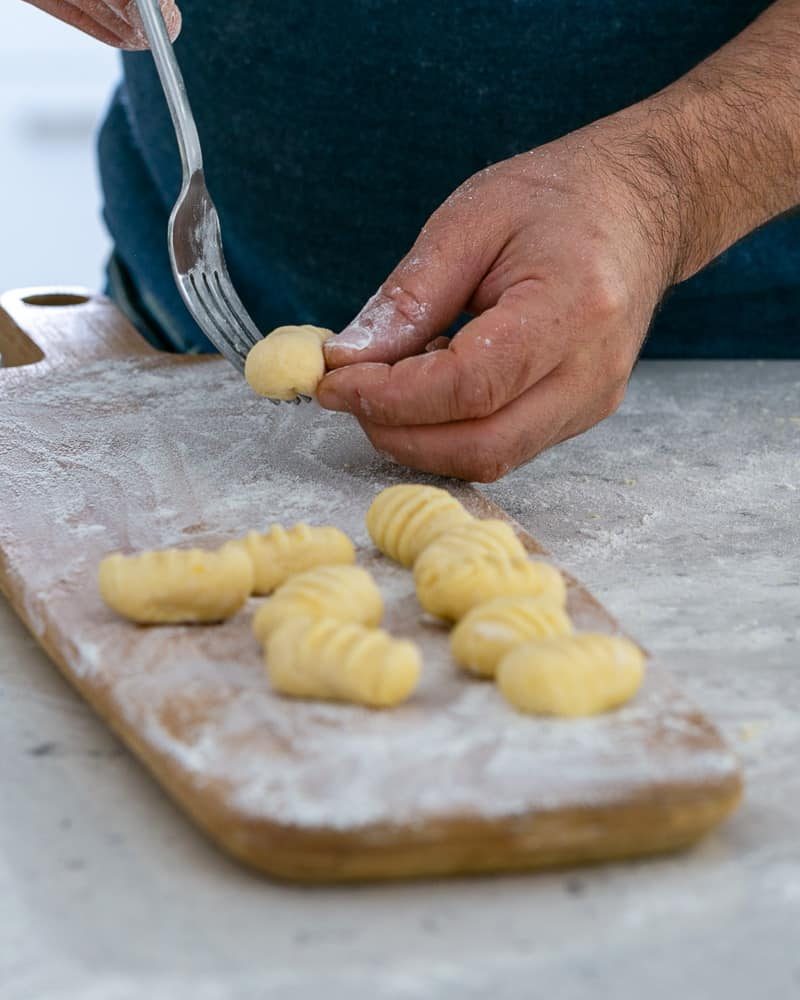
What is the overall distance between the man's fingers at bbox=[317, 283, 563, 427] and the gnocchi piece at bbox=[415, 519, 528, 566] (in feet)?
0.74

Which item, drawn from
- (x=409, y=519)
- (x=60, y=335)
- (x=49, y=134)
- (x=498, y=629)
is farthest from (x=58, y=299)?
(x=49, y=134)

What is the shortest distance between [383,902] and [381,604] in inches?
11.1

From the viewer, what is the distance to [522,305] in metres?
1.29

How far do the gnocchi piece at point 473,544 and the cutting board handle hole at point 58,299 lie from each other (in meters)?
1.14

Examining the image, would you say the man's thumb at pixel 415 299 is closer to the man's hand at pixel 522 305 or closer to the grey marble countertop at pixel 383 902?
the man's hand at pixel 522 305

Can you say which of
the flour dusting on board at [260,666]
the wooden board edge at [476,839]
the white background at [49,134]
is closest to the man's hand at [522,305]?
the flour dusting on board at [260,666]

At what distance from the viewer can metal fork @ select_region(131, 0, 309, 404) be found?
4.89 feet

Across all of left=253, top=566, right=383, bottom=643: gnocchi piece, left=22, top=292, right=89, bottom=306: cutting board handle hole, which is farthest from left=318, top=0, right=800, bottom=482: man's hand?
left=22, top=292, right=89, bottom=306: cutting board handle hole

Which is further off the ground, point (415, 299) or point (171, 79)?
point (171, 79)

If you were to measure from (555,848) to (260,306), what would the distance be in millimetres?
1379

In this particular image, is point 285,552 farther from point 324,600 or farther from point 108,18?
point 108,18

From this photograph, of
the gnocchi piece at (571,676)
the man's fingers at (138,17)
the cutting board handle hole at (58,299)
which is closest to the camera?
the gnocchi piece at (571,676)

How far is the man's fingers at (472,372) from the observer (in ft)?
4.18

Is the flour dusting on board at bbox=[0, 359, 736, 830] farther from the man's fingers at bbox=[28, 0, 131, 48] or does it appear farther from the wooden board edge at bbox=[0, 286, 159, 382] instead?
the man's fingers at bbox=[28, 0, 131, 48]
